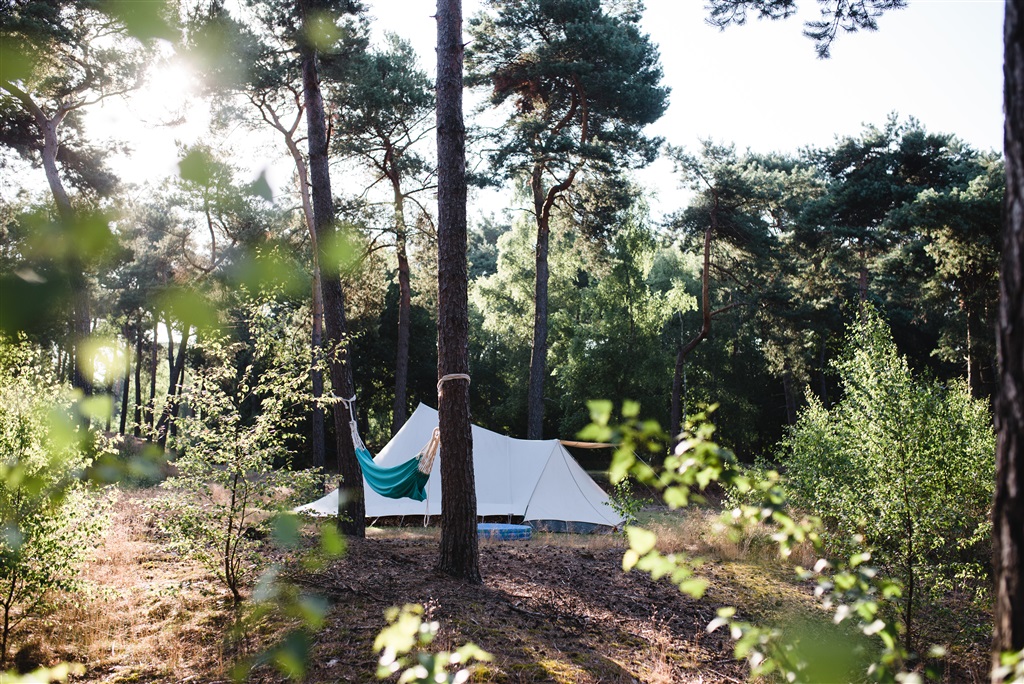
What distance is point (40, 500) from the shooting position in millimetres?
3293

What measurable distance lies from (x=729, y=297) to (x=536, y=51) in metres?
11.0

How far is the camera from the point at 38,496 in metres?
3.29

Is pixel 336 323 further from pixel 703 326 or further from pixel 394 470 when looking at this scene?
pixel 703 326

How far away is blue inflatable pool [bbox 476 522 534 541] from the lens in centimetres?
807

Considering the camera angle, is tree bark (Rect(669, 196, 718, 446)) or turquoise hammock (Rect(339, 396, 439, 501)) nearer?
turquoise hammock (Rect(339, 396, 439, 501))

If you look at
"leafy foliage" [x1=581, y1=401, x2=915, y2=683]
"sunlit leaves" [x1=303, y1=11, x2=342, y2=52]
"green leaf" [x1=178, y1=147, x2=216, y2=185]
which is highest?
"sunlit leaves" [x1=303, y1=11, x2=342, y2=52]

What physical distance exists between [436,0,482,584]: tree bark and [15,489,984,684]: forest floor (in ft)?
1.02

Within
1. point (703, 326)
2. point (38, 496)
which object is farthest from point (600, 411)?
point (703, 326)

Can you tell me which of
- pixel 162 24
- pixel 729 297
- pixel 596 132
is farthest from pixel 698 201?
pixel 162 24

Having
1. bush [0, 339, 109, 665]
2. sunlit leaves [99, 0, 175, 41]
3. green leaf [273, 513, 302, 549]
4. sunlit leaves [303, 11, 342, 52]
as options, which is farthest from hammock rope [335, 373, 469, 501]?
sunlit leaves [99, 0, 175, 41]

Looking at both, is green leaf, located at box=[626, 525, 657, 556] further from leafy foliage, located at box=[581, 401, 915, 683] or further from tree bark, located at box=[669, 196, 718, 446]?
tree bark, located at box=[669, 196, 718, 446]

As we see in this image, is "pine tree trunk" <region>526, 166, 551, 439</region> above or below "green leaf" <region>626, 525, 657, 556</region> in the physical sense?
above

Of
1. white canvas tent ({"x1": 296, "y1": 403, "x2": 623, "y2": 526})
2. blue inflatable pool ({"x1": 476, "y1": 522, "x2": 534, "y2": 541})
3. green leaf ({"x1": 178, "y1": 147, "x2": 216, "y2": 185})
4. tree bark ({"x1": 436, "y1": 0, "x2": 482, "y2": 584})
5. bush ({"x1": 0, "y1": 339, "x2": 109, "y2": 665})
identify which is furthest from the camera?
white canvas tent ({"x1": 296, "y1": 403, "x2": 623, "y2": 526})

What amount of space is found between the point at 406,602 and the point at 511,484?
228 inches
